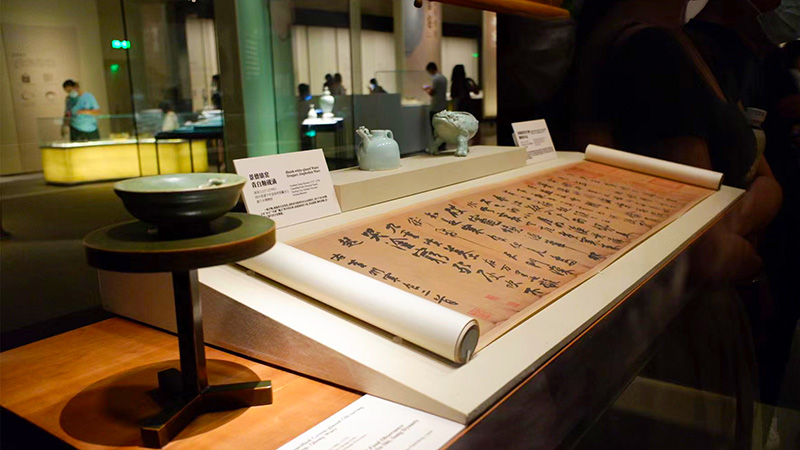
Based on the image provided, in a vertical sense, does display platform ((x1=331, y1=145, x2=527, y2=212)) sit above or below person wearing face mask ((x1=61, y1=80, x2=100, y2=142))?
below

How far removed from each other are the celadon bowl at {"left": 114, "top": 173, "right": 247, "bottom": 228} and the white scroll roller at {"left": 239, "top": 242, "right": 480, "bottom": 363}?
1.09 feet

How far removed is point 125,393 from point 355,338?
16.7 inches

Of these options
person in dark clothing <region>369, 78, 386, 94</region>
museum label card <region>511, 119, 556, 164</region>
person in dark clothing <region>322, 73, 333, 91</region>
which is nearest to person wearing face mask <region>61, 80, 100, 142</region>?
museum label card <region>511, 119, 556, 164</region>

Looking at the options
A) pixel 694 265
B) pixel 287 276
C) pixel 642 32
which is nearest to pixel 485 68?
pixel 642 32

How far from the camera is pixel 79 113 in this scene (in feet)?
6.27

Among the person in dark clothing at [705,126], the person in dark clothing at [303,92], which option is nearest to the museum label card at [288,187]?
the person in dark clothing at [705,126]

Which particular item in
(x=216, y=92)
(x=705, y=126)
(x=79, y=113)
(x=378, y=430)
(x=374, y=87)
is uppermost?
(x=374, y=87)

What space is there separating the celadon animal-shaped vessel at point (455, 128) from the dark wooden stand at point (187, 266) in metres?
1.43

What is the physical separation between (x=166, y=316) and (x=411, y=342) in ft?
1.96

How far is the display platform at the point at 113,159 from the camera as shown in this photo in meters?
1.75

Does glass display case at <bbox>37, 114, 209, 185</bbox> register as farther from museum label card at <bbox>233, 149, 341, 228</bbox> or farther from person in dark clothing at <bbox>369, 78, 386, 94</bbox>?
person in dark clothing at <bbox>369, 78, 386, 94</bbox>

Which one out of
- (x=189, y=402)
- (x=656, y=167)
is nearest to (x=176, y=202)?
(x=189, y=402)

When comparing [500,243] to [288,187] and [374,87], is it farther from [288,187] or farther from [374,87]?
[374,87]

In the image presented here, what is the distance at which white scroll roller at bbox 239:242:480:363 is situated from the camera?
99 centimetres
